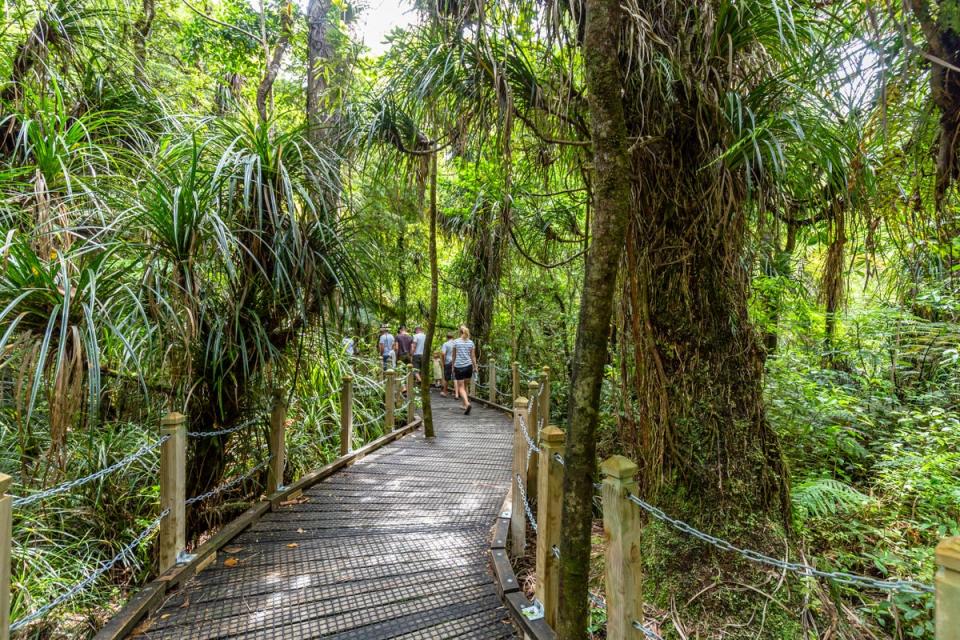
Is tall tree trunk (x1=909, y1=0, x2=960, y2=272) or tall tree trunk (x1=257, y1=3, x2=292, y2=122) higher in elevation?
tall tree trunk (x1=257, y1=3, x2=292, y2=122)

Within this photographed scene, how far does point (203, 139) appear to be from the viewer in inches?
132

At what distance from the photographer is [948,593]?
0.97 metres

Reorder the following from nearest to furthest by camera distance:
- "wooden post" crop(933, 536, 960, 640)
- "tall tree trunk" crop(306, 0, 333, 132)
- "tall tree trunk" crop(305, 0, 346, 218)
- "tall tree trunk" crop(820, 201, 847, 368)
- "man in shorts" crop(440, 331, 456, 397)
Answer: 1. "wooden post" crop(933, 536, 960, 640)
2. "tall tree trunk" crop(820, 201, 847, 368)
3. "tall tree trunk" crop(305, 0, 346, 218)
4. "tall tree trunk" crop(306, 0, 333, 132)
5. "man in shorts" crop(440, 331, 456, 397)

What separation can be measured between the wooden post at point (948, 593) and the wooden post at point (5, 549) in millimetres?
2506

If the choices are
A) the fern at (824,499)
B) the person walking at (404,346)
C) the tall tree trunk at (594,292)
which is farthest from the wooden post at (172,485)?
the person walking at (404,346)

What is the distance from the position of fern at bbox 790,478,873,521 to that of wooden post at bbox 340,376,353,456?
4039 mm

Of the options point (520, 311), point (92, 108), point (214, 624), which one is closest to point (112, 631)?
point (214, 624)

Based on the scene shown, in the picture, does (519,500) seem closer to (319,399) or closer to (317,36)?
(319,399)

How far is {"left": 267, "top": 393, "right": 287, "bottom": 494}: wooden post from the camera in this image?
3820 millimetres

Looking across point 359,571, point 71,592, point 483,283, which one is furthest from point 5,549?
point 483,283

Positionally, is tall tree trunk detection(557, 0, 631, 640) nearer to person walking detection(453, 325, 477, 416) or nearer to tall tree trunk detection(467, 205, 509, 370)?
person walking detection(453, 325, 477, 416)

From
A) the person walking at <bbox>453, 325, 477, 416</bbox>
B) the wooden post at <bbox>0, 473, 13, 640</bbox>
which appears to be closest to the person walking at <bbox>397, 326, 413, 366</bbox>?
the person walking at <bbox>453, 325, 477, 416</bbox>

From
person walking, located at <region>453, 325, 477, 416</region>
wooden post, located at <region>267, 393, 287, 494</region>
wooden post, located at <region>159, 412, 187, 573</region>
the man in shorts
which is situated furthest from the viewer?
the man in shorts

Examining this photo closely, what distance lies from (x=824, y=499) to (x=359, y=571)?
354 centimetres
